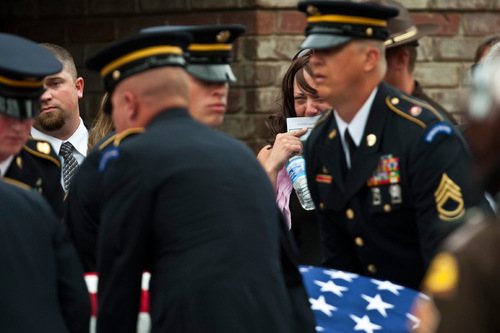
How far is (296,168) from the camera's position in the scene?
5992 millimetres

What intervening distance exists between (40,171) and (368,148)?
4.61 ft

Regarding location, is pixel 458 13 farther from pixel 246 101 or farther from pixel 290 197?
pixel 290 197

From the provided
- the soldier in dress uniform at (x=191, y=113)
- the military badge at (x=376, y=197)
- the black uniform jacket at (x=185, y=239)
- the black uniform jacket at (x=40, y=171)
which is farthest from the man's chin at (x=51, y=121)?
the black uniform jacket at (x=185, y=239)

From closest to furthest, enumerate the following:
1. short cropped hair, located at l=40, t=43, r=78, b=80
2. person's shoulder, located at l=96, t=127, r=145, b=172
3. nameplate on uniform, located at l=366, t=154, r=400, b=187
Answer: person's shoulder, located at l=96, t=127, r=145, b=172 → nameplate on uniform, located at l=366, t=154, r=400, b=187 → short cropped hair, located at l=40, t=43, r=78, b=80

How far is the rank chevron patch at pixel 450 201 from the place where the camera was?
4.08m

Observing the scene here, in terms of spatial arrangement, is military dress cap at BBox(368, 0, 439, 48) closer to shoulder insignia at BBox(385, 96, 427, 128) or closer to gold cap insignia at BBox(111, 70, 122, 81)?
shoulder insignia at BBox(385, 96, 427, 128)

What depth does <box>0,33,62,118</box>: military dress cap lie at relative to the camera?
13.2ft

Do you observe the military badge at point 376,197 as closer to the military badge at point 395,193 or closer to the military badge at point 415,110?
the military badge at point 395,193

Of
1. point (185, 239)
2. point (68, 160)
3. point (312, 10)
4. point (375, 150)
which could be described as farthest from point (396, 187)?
point (68, 160)

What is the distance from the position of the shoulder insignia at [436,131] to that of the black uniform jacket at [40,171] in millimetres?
1617

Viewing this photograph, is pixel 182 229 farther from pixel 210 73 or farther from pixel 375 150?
pixel 375 150

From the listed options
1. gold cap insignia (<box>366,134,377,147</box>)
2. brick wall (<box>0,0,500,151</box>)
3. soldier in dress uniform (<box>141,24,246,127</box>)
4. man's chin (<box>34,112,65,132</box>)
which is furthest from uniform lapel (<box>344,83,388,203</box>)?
brick wall (<box>0,0,500,151</box>)

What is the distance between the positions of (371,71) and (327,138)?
15.1 inches

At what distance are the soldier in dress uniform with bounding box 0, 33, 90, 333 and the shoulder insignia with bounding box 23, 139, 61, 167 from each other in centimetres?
53
